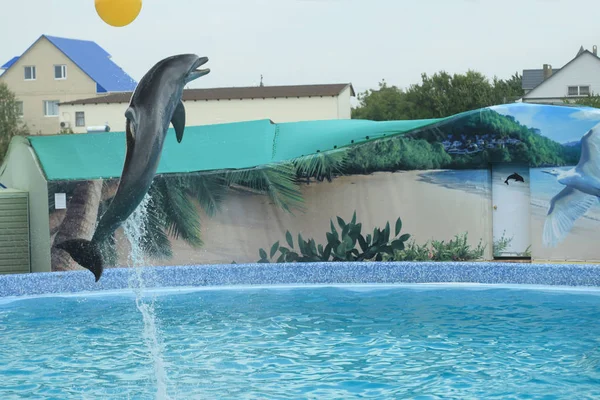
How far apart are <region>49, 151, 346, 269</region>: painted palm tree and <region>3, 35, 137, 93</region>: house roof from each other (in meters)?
34.6

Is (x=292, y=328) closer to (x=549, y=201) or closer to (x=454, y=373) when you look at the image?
(x=454, y=373)

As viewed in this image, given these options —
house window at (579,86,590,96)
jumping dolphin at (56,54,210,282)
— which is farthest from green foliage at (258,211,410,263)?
house window at (579,86,590,96)

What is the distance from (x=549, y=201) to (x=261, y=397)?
7.96 m

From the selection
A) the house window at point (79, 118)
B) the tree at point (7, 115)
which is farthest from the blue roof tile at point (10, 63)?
the house window at point (79, 118)

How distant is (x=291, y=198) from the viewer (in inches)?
550

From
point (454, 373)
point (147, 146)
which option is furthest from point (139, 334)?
point (147, 146)

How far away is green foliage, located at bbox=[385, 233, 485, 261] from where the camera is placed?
13625 millimetres

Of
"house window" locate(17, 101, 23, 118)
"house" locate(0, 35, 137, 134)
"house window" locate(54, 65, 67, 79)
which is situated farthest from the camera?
"house window" locate(54, 65, 67, 79)

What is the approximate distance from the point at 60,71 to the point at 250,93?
1467 centimetres

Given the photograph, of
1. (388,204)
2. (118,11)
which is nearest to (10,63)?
(388,204)

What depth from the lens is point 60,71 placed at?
4947cm

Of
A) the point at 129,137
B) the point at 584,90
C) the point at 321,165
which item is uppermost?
the point at 584,90

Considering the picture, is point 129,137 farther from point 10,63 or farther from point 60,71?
point 10,63

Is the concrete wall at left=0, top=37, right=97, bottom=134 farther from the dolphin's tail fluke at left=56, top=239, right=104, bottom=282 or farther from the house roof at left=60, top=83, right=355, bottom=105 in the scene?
the dolphin's tail fluke at left=56, top=239, right=104, bottom=282
